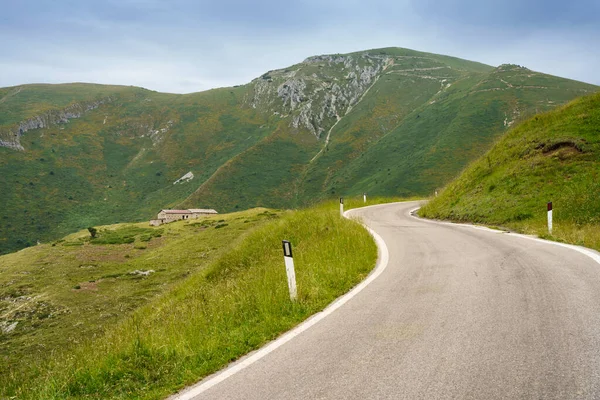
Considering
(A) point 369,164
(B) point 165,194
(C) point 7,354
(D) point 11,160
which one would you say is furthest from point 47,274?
(D) point 11,160

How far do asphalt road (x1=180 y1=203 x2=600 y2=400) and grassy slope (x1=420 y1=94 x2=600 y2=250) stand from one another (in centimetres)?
639

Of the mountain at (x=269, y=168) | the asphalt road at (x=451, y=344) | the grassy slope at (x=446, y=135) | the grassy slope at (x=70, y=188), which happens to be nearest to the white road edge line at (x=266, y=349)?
the asphalt road at (x=451, y=344)

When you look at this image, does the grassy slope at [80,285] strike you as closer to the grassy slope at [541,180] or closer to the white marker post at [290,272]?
the white marker post at [290,272]

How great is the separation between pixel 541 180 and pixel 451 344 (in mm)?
16421

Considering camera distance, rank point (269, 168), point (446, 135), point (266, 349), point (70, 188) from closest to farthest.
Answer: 1. point (266, 349)
2. point (446, 135)
3. point (70, 188)
4. point (269, 168)

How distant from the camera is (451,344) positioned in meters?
4.47

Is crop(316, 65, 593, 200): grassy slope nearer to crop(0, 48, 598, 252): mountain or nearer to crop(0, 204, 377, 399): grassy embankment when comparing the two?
crop(0, 48, 598, 252): mountain

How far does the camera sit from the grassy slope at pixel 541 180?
1462 cm

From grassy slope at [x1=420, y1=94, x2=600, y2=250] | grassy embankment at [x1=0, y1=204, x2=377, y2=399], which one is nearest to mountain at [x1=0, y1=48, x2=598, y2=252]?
grassy slope at [x1=420, y1=94, x2=600, y2=250]

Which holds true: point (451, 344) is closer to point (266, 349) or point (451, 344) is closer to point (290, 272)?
point (266, 349)

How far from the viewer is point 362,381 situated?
3771 mm

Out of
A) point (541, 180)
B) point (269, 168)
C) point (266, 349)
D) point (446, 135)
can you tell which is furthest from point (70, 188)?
point (266, 349)

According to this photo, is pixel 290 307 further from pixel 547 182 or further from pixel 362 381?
pixel 547 182

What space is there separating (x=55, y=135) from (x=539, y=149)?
755ft
